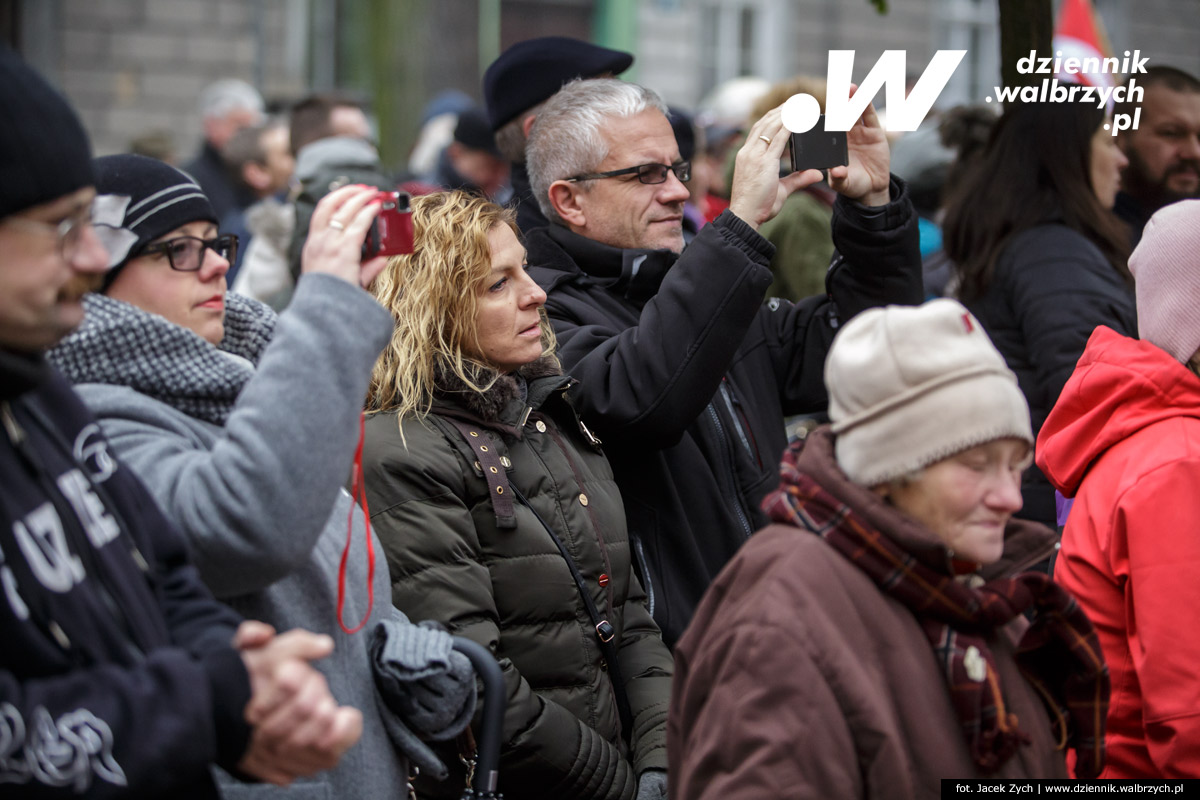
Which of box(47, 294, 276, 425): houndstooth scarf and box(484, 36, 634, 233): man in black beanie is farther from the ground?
box(484, 36, 634, 233): man in black beanie

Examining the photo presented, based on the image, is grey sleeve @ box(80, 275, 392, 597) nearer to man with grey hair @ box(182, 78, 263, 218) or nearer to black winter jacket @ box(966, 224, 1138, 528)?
→ black winter jacket @ box(966, 224, 1138, 528)

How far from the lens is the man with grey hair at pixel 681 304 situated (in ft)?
10.2

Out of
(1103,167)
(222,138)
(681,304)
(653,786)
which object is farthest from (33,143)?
(222,138)

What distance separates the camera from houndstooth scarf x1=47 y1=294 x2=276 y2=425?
223 cm

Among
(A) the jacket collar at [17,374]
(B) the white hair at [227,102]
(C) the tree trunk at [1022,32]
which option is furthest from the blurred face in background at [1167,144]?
(B) the white hair at [227,102]

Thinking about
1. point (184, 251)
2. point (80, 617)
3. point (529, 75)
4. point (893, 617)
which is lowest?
point (893, 617)

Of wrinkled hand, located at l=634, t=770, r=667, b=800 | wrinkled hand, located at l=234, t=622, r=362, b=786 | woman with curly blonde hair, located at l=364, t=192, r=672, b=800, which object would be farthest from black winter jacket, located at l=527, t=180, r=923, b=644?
wrinkled hand, located at l=234, t=622, r=362, b=786

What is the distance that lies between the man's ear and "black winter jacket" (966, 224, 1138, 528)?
4.37 feet

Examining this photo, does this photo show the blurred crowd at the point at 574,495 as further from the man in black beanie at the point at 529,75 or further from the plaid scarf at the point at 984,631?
the man in black beanie at the point at 529,75

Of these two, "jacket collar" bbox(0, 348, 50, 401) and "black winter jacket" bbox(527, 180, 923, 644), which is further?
"black winter jacket" bbox(527, 180, 923, 644)

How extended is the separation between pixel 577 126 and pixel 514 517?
130 cm

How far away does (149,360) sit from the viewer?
7.38ft

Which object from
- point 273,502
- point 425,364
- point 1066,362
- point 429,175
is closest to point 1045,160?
point 1066,362

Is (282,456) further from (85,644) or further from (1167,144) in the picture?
(1167,144)
